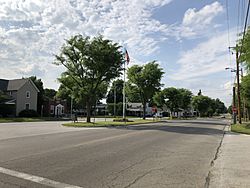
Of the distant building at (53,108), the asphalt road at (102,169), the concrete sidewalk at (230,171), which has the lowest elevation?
the concrete sidewalk at (230,171)

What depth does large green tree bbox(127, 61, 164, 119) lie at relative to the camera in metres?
64.4

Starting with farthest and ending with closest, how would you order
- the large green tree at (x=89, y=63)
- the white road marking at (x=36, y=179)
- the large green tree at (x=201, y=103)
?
the large green tree at (x=201, y=103) < the large green tree at (x=89, y=63) < the white road marking at (x=36, y=179)

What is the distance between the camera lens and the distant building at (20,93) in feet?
211

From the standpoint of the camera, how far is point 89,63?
4128cm

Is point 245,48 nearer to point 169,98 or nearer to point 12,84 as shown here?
point 12,84

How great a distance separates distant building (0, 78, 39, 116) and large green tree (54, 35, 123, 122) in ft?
77.2

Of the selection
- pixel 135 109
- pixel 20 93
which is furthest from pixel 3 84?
pixel 135 109

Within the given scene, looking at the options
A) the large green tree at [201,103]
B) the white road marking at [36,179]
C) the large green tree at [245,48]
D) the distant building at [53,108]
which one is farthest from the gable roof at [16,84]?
the large green tree at [201,103]

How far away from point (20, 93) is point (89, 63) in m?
28.9

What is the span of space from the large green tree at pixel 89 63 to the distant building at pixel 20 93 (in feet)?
77.2

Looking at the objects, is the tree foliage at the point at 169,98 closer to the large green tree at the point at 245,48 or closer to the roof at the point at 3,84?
the roof at the point at 3,84

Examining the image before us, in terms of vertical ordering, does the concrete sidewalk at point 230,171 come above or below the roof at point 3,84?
below

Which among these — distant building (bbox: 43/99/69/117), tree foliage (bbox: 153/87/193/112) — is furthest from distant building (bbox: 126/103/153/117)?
distant building (bbox: 43/99/69/117)

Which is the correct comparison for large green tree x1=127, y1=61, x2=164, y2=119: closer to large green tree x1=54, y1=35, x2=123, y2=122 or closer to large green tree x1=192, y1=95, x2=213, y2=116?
large green tree x1=54, y1=35, x2=123, y2=122
